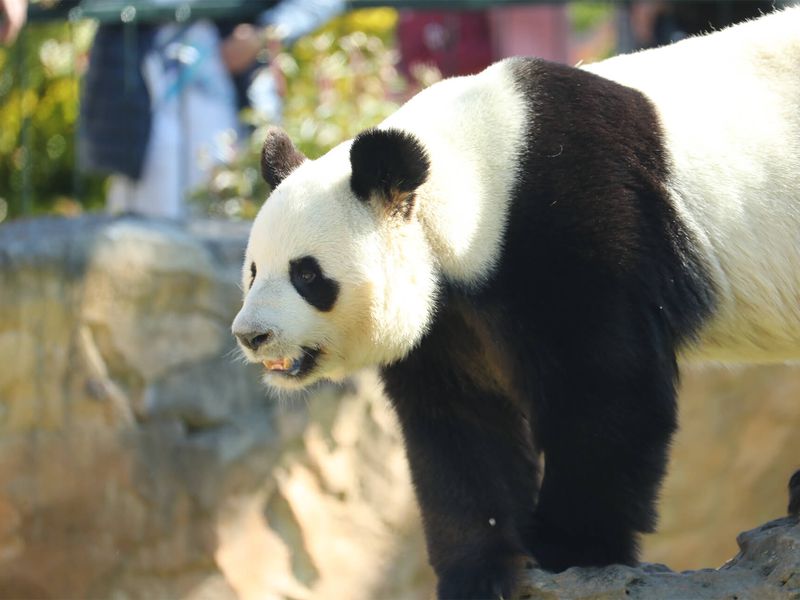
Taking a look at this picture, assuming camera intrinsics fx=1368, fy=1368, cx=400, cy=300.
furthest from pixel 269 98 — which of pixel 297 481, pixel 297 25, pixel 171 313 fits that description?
pixel 297 481

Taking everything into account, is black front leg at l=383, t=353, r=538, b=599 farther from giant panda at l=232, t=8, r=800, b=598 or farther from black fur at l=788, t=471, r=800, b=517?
black fur at l=788, t=471, r=800, b=517

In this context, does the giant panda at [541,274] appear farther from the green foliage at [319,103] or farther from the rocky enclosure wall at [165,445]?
the green foliage at [319,103]

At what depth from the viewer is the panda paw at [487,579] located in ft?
12.0

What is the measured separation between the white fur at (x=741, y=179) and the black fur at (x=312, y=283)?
979 millimetres

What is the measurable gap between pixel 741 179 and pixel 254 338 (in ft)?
4.66

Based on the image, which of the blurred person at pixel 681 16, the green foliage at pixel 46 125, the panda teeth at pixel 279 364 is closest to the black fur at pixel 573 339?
the panda teeth at pixel 279 364

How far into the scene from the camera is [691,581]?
3.60 metres

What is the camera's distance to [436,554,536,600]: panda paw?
3.66 metres

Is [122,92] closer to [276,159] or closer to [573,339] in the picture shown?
[276,159]

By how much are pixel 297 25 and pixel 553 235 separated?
334 centimetres

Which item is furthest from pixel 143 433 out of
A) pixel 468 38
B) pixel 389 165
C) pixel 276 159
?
pixel 468 38

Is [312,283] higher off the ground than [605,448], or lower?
higher

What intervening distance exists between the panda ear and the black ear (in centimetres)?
38

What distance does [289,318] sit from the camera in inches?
143
